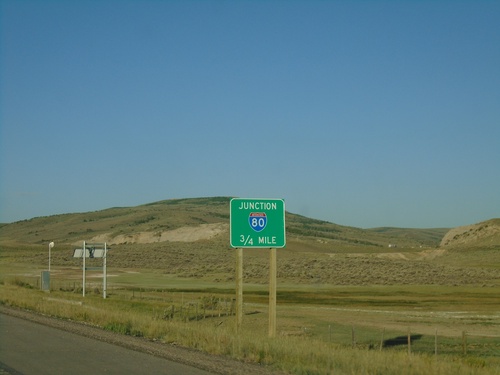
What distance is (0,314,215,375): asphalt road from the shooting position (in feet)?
46.8

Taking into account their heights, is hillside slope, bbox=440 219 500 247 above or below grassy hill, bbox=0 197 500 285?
above

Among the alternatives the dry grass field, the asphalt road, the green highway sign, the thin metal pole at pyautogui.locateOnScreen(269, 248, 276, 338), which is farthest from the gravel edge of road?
the green highway sign

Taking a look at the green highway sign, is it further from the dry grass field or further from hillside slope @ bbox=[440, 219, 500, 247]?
hillside slope @ bbox=[440, 219, 500, 247]

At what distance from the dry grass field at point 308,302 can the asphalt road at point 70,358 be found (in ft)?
6.74

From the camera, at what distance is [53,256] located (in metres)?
108

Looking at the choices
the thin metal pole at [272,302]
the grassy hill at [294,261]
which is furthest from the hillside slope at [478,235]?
the thin metal pole at [272,302]

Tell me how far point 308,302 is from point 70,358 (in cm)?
3139

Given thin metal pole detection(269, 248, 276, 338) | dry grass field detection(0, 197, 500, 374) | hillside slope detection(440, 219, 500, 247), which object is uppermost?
hillside slope detection(440, 219, 500, 247)

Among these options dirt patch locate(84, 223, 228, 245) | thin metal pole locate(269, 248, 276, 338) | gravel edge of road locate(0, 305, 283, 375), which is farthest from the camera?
dirt patch locate(84, 223, 228, 245)

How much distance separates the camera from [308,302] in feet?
152

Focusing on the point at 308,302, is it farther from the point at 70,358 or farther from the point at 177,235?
the point at 177,235

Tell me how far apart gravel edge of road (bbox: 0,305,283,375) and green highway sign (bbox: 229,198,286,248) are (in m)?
3.72

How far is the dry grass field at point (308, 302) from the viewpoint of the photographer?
17453mm

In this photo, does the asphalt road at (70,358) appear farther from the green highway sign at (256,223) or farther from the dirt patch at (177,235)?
the dirt patch at (177,235)
